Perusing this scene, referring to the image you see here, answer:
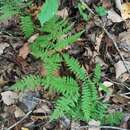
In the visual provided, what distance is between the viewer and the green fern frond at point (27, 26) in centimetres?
403

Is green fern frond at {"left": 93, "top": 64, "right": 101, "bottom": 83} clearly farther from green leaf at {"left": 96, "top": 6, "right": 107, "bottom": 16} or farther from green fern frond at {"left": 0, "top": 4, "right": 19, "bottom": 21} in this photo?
green fern frond at {"left": 0, "top": 4, "right": 19, "bottom": 21}

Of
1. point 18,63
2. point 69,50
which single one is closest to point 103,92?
point 69,50

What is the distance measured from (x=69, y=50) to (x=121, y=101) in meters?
0.83

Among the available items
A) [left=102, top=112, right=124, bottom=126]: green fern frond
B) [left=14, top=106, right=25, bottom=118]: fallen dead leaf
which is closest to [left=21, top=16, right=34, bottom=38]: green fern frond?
[left=14, top=106, right=25, bottom=118]: fallen dead leaf

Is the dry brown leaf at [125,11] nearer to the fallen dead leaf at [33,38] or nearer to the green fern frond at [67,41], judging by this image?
the green fern frond at [67,41]

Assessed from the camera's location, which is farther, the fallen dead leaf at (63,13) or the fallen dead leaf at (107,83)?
the fallen dead leaf at (63,13)

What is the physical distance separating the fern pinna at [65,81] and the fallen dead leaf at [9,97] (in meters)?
0.20

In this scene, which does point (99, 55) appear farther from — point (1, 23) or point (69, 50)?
point (1, 23)

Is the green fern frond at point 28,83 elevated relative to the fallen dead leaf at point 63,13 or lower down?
lower down

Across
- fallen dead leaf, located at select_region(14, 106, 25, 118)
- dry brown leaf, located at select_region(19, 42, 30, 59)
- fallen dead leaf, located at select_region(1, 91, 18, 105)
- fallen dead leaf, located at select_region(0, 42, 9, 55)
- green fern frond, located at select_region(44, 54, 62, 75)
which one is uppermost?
fallen dead leaf, located at select_region(0, 42, 9, 55)

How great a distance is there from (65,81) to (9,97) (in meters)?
0.65

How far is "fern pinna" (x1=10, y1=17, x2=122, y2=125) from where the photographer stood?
3.54m

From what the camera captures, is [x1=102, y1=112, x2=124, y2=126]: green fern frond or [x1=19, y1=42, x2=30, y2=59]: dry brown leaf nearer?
[x1=102, y1=112, x2=124, y2=126]: green fern frond

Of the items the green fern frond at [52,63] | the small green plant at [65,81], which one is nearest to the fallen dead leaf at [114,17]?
the small green plant at [65,81]
